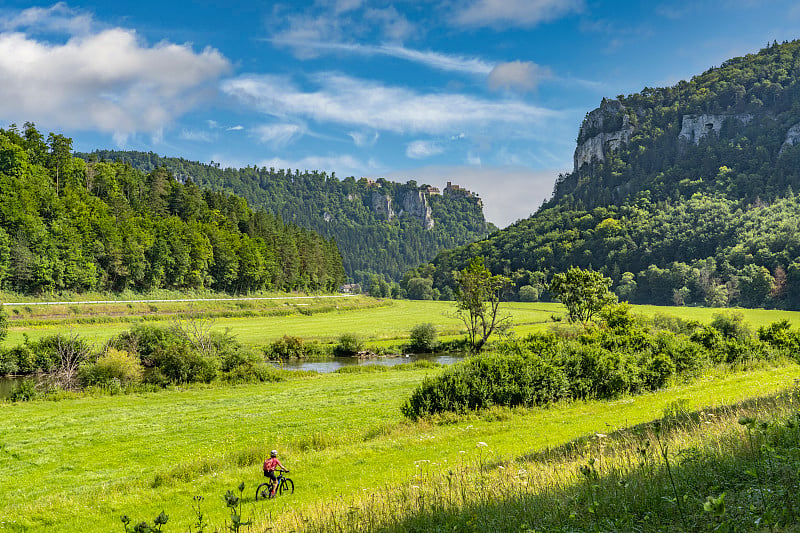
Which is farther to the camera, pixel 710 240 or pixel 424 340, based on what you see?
pixel 710 240

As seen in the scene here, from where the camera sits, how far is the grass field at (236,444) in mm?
14273

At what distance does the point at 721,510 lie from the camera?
341cm

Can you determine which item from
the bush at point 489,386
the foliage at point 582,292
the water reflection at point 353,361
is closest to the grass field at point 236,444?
the bush at point 489,386

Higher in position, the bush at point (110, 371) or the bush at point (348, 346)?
the bush at point (110, 371)

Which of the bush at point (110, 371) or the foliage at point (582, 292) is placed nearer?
the bush at point (110, 371)

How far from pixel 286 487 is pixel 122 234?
101 m

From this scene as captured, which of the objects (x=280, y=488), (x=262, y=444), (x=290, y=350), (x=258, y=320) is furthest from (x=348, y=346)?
(x=280, y=488)

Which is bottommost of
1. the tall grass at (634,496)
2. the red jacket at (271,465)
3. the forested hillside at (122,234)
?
the red jacket at (271,465)

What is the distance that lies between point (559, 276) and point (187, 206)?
104678mm

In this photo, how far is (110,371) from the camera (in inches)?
1604

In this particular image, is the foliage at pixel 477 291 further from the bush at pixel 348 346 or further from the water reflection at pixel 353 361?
the bush at pixel 348 346

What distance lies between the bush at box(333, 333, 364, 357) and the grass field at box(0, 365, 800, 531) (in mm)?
25740

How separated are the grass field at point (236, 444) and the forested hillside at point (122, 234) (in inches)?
2404

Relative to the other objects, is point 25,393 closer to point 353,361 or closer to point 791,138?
point 353,361
